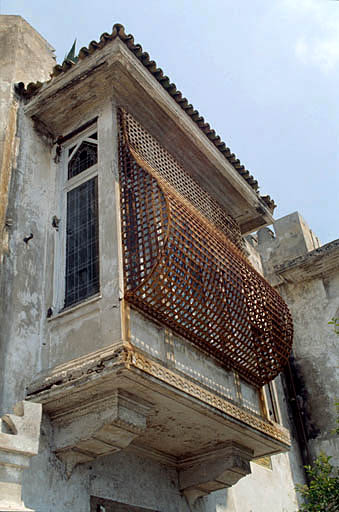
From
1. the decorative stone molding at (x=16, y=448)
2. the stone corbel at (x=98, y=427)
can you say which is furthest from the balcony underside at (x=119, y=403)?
the decorative stone molding at (x=16, y=448)

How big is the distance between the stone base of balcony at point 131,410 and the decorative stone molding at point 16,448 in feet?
3.04

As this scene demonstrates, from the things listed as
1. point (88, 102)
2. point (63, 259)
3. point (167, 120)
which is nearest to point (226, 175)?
point (167, 120)

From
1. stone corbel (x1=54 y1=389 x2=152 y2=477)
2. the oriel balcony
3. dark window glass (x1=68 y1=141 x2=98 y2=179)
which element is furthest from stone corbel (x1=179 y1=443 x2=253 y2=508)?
dark window glass (x1=68 y1=141 x2=98 y2=179)

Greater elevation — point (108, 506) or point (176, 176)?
point (176, 176)

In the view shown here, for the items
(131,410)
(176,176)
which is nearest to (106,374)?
(131,410)

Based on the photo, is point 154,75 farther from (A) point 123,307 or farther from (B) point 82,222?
(A) point 123,307

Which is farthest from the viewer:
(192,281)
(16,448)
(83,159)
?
(83,159)

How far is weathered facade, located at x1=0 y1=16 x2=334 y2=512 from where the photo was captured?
20.0 ft

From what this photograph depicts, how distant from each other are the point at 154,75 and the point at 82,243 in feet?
8.42

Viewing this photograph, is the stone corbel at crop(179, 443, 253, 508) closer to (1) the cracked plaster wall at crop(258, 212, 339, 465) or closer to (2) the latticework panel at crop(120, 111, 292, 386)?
(2) the latticework panel at crop(120, 111, 292, 386)

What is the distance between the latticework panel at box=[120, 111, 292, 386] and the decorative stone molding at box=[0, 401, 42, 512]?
1.75m

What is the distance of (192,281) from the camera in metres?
6.85

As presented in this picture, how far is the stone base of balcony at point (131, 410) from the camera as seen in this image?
582cm

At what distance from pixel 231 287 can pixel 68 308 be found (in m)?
2.11
